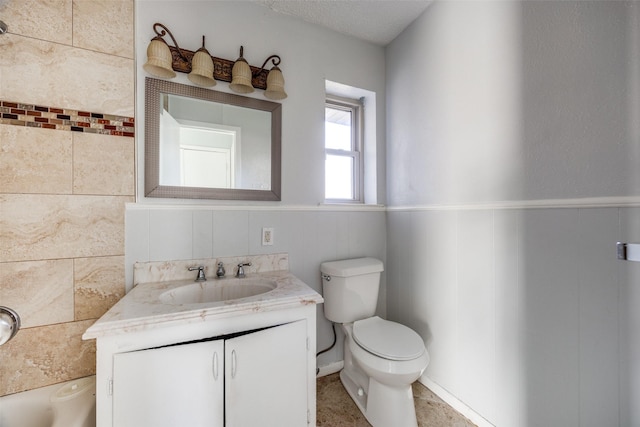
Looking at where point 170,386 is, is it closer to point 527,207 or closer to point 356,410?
point 356,410

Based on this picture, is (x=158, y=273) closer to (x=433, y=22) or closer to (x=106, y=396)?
(x=106, y=396)

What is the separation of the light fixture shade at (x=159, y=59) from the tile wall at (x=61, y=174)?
0.12 m

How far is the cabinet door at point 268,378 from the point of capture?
3.19 ft

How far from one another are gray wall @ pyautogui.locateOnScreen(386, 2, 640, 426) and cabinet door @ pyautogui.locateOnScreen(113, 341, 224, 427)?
1.25 meters

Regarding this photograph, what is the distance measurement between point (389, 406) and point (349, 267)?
0.72 metres

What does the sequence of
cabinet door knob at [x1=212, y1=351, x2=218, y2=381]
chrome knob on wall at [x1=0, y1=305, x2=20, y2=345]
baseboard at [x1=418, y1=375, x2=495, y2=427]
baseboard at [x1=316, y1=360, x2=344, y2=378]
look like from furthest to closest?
baseboard at [x1=316, y1=360, x2=344, y2=378] < baseboard at [x1=418, y1=375, x2=495, y2=427] < cabinet door knob at [x1=212, y1=351, x2=218, y2=381] < chrome knob on wall at [x1=0, y1=305, x2=20, y2=345]

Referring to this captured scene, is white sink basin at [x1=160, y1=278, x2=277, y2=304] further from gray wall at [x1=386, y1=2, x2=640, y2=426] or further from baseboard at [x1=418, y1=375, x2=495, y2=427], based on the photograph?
baseboard at [x1=418, y1=375, x2=495, y2=427]

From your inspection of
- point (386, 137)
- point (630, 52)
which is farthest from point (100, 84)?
point (630, 52)

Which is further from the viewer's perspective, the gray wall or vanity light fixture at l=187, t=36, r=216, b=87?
vanity light fixture at l=187, t=36, r=216, b=87

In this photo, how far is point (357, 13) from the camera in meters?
1.63

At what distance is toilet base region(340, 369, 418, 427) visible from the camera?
124 cm

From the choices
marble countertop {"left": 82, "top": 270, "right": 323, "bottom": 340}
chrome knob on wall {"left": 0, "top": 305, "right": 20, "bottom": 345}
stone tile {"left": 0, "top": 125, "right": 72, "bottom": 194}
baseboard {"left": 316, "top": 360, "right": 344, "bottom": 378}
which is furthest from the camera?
baseboard {"left": 316, "top": 360, "right": 344, "bottom": 378}

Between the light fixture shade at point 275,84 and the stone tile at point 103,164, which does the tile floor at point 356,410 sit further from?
the light fixture shade at point 275,84

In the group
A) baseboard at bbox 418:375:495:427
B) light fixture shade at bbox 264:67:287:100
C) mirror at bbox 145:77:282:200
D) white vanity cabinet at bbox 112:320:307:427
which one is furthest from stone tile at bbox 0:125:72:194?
baseboard at bbox 418:375:495:427
